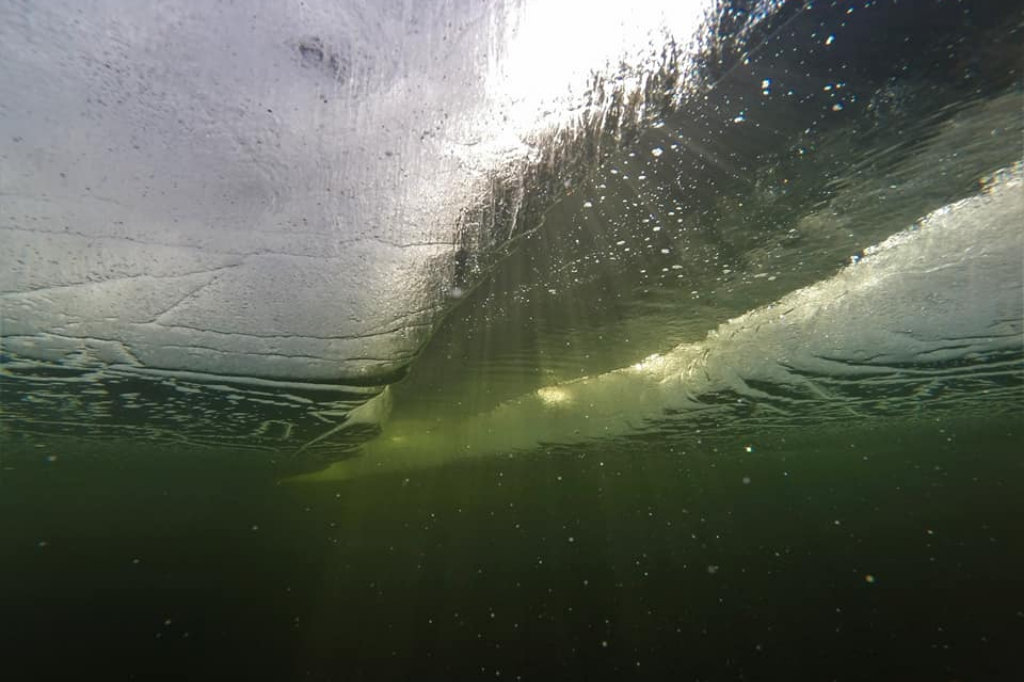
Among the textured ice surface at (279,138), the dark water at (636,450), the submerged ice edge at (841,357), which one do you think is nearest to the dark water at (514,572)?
the dark water at (636,450)

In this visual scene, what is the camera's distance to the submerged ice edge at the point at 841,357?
6.55m

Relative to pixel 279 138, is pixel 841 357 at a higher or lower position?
lower

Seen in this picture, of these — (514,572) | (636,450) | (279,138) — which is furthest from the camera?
(514,572)

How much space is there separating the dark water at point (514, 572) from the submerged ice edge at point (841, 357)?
5666 mm

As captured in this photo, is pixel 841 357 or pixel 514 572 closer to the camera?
pixel 841 357

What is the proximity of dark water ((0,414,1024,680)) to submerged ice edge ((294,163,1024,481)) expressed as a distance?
18.6 ft

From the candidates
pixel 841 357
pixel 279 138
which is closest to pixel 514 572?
pixel 841 357

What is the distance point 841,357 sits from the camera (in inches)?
455

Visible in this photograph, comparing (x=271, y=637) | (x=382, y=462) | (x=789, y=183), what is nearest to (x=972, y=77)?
(x=789, y=183)

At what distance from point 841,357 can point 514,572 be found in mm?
32538

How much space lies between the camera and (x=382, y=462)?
21281mm

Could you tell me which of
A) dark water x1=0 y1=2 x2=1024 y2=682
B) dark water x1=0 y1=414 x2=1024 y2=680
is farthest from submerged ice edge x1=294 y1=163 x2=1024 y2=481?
dark water x1=0 y1=414 x2=1024 y2=680

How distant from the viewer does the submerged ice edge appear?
258 inches

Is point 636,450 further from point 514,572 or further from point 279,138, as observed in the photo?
point 279,138
